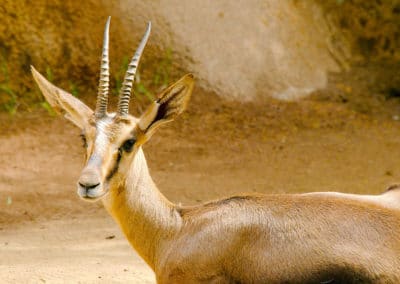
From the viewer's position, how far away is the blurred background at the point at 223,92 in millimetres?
13125

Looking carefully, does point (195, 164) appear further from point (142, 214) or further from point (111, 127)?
point (111, 127)

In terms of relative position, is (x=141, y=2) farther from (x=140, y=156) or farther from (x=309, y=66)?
(x=140, y=156)

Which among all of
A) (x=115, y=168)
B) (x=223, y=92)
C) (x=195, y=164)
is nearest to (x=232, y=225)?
(x=115, y=168)

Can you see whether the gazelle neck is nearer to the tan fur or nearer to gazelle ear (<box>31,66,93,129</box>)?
the tan fur

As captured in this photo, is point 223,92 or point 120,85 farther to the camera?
point 223,92

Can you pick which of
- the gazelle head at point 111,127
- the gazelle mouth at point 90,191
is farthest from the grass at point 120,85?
the gazelle mouth at point 90,191

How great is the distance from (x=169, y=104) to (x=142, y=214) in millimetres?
1018

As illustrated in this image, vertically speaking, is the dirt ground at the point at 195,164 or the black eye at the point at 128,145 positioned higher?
the black eye at the point at 128,145

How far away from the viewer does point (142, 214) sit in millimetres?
7836

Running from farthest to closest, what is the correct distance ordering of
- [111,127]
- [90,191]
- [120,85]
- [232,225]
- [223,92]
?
[223,92]
[120,85]
[111,127]
[232,225]
[90,191]

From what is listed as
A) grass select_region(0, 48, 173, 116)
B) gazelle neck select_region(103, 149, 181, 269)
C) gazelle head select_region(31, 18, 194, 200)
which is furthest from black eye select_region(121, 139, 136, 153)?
grass select_region(0, 48, 173, 116)

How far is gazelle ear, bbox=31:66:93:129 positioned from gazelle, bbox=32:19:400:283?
0.01 meters

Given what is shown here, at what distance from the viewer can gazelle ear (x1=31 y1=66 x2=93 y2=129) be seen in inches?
310

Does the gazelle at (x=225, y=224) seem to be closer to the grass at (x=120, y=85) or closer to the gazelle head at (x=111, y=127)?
the gazelle head at (x=111, y=127)
